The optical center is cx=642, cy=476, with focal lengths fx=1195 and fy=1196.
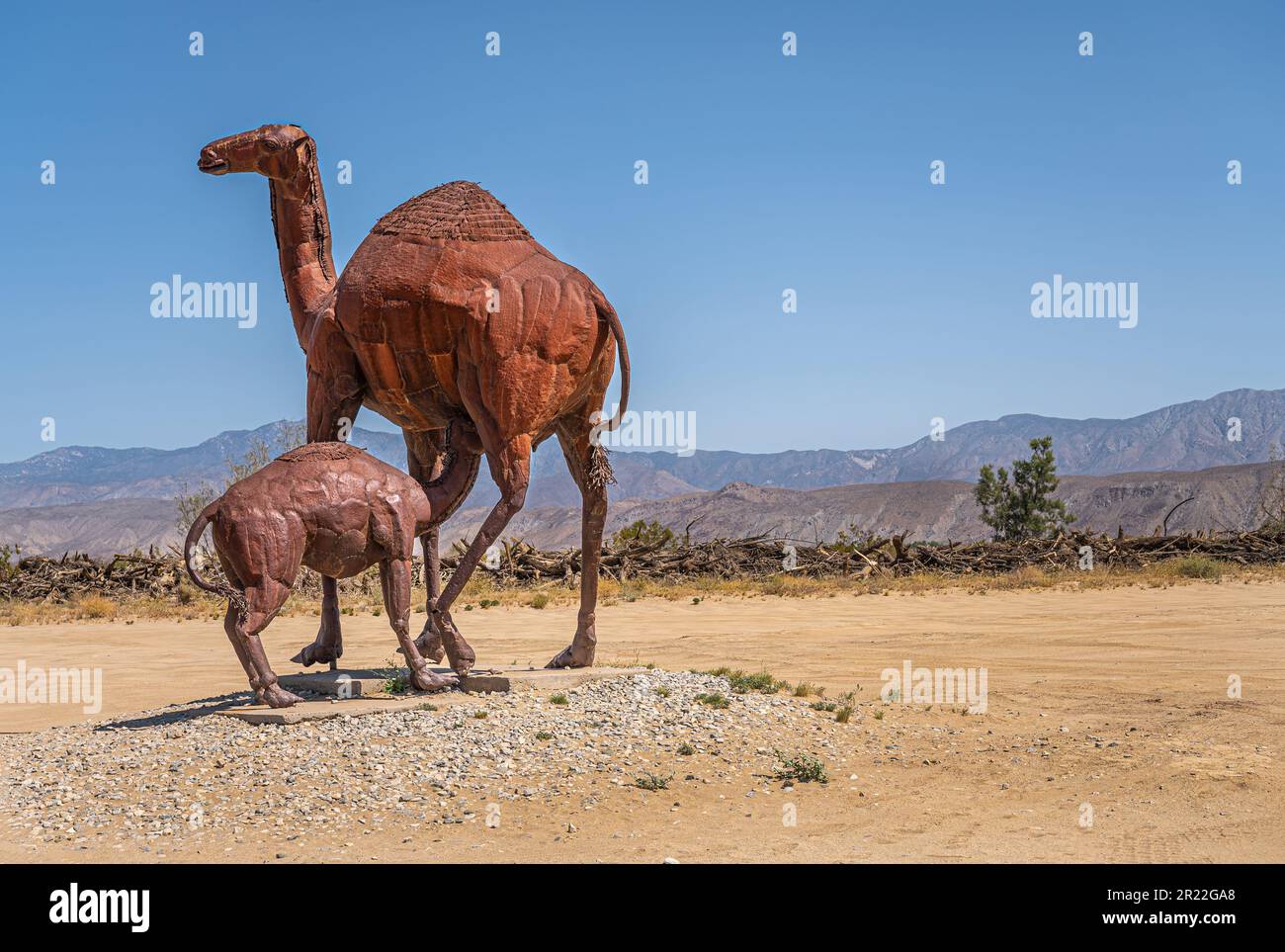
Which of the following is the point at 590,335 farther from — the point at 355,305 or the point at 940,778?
the point at 940,778

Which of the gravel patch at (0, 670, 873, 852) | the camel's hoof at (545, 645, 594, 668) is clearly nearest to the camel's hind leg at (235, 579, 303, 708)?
the gravel patch at (0, 670, 873, 852)

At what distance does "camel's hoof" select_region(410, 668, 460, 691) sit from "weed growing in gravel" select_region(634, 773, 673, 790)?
83.0 inches

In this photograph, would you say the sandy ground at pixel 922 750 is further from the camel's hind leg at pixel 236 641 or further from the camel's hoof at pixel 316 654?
the camel's hoof at pixel 316 654

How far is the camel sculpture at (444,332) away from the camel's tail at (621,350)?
17mm

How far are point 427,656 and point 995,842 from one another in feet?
16.9

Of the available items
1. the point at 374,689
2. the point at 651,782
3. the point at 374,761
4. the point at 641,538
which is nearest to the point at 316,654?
the point at 374,689

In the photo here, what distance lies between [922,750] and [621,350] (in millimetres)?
4187

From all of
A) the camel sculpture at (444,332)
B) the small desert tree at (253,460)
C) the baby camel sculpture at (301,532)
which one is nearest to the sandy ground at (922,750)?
the baby camel sculpture at (301,532)

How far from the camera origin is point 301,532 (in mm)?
8367

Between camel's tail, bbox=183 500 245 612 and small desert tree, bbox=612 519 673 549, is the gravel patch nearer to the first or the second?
camel's tail, bbox=183 500 245 612

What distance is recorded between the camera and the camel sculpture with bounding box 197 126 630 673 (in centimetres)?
959

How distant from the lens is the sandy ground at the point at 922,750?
22.6ft

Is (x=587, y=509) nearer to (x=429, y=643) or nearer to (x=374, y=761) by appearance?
(x=429, y=643)

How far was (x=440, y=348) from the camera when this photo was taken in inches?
383
